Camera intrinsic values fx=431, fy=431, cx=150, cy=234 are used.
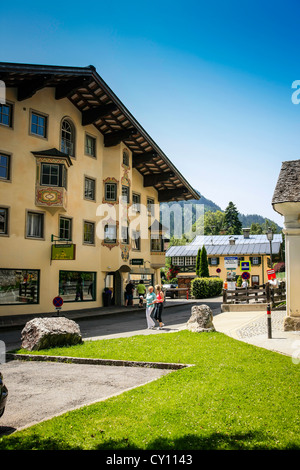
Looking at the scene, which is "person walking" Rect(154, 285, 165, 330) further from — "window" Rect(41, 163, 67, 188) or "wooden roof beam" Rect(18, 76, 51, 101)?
"wooden roof beam" Rect(18, 76, 51, 101)

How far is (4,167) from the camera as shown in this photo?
914 inches

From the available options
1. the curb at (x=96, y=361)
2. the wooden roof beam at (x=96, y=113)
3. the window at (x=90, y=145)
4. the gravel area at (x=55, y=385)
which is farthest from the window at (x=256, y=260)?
the gravel area at (x=55, y=385)

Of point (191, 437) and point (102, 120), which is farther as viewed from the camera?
point (102, 120)

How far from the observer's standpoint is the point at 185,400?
6410 mm

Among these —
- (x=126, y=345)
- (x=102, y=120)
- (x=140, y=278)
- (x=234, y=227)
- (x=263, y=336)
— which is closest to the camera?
(x=126, y=345)

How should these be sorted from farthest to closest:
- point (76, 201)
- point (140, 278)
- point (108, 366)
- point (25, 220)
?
point (140, 278) < point (76, 201) < point (25, 220) < point (108, 366)

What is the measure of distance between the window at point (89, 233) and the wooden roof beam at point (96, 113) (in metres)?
6.69

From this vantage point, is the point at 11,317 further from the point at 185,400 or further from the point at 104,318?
the point at 185,400

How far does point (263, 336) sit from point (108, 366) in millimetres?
6336

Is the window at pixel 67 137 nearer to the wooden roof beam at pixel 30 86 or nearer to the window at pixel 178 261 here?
the wooden roof beam at pixel 30 86

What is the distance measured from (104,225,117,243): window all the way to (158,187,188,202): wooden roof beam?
903cm

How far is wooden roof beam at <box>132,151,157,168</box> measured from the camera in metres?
33.1
